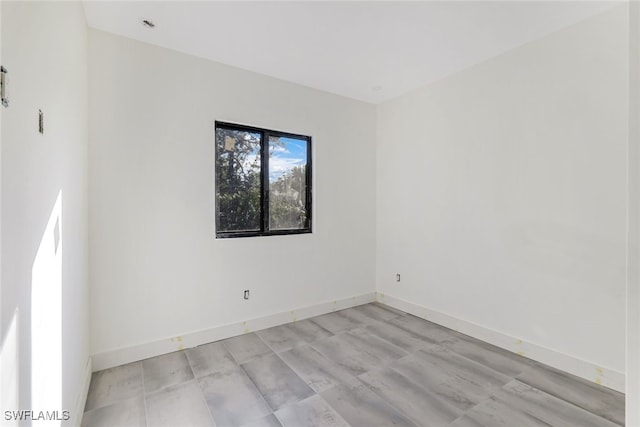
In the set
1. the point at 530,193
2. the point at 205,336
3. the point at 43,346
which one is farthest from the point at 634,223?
the point at 205,336

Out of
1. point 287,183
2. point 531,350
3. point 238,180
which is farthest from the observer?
point 287,183

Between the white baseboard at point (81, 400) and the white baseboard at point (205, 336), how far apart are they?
0.16 metres

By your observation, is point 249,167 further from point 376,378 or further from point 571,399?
point 571,399

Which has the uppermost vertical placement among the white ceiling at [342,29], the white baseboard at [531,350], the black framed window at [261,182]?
the white ceiling at [342,29]

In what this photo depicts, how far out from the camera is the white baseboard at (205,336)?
2.51 metres

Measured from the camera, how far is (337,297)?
3.94 metres

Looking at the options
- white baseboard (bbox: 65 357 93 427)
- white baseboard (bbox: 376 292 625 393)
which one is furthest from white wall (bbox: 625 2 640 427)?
white baseboard (bbox: 65 357 93 427)

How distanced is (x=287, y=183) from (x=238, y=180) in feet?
2.05

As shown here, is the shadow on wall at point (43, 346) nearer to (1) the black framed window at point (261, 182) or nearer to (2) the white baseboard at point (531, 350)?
(1) the black framed window at point (261, 182)

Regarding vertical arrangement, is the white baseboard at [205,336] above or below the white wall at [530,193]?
below

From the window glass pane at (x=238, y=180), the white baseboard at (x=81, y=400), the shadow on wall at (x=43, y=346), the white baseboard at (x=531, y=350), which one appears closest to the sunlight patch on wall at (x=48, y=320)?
the shadow on wall at (x=43, y=346)

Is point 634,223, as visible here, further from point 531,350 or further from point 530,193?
point 531,350

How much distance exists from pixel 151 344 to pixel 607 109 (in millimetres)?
4174

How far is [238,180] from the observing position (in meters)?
3.24
